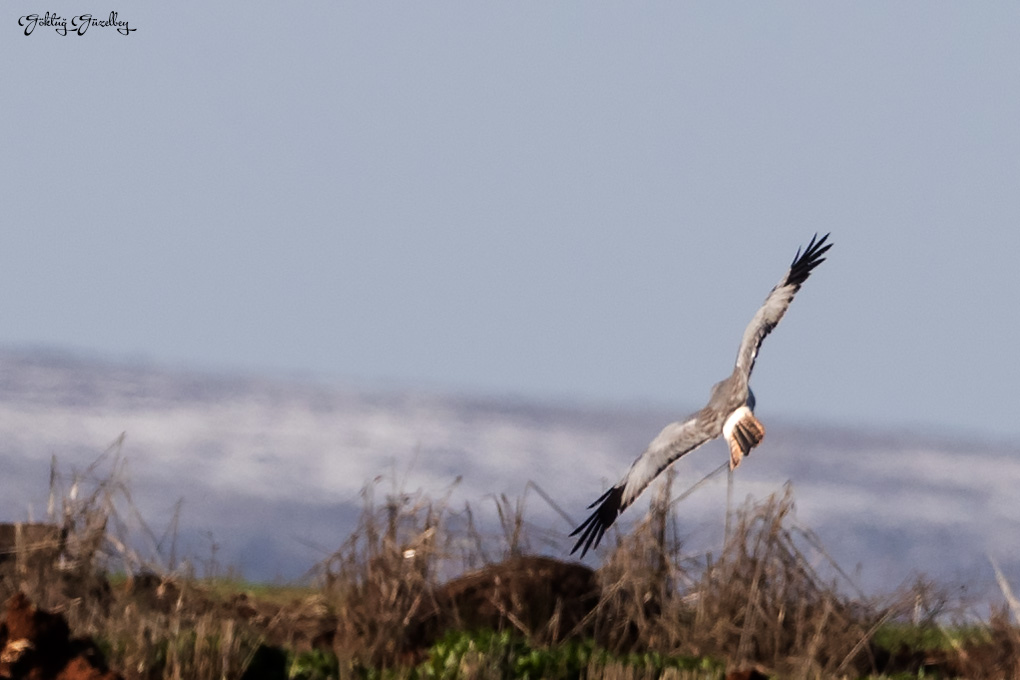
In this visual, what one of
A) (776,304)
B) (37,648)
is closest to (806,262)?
(776,304)

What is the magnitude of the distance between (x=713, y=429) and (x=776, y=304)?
3.59 feet

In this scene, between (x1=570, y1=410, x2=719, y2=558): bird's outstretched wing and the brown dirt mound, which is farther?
(x1=570, y1=410, x2=719, y2=558): bird's outstretched wing

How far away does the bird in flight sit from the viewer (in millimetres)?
10148

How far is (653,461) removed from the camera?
10453 millimetres

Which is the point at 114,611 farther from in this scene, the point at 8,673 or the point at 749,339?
the point at 749,339

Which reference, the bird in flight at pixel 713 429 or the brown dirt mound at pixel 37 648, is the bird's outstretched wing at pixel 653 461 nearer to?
the bird in flight at pixel 713 429

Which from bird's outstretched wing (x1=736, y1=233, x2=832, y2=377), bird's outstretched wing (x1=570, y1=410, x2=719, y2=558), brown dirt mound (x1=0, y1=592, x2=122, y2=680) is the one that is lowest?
brown dirt mound (x1=0, y1=592, x2=122, y2=680)

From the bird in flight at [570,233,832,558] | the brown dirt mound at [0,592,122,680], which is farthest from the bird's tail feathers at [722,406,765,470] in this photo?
the brown dirt mound at [0,592,122,680]

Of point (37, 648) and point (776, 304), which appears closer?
point (37, 648)

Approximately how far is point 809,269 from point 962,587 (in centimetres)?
264

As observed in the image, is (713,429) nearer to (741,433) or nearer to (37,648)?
(741,433)

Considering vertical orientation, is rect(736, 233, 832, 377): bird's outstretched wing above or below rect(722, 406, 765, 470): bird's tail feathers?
above

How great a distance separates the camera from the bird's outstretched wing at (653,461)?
34.2 feet

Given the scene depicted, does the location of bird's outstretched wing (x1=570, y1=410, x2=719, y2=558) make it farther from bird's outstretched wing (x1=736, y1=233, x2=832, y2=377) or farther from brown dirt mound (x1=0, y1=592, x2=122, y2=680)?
brown dirt mound (x1=0, y1=592, x2=122, y2=680)
